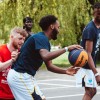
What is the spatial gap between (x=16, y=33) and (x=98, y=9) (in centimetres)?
196

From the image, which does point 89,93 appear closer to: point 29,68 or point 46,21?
point 29,68

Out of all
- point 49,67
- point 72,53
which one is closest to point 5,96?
point 49,67

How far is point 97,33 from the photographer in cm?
741

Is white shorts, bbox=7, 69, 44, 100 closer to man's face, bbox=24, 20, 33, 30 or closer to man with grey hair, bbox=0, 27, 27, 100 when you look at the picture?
man with grey hair, bbox=0, 27, 27, 100

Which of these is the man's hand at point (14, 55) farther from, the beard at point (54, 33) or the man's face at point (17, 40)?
the beard at point (54, 33)

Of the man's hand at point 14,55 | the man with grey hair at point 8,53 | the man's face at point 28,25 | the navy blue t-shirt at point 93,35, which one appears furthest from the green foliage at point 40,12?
the man's hand at point 14,55

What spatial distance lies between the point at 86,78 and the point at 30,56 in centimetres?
206

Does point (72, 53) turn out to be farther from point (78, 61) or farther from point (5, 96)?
point (5, 96)

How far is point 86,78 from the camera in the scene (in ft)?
24.9

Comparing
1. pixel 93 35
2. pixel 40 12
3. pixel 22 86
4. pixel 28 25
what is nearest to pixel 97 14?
pixel 93 35

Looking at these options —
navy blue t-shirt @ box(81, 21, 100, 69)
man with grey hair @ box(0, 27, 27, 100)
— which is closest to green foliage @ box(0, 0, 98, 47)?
navy blue t-shirt @ box(81, 21, 100, 69)

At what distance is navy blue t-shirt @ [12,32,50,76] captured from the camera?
560cm

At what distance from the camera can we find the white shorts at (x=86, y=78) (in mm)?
7566

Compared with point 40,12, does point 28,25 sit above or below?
above
